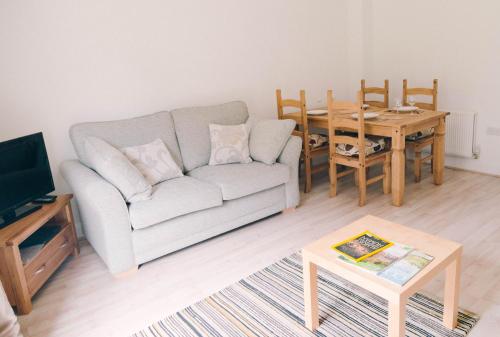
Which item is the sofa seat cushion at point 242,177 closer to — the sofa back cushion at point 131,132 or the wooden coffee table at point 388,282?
the sofa back cushion at point 131,132

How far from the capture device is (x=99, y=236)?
2.68 m

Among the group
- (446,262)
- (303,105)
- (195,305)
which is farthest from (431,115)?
(195,305)

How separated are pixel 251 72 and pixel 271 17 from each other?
0.61m

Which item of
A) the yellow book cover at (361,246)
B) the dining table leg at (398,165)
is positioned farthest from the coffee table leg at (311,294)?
the dining table leg at (398,165)

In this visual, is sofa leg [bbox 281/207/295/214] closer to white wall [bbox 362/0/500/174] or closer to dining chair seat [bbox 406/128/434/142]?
dining chair seat [bbox 406/128/434/142]

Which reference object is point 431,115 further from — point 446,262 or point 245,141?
point 446,262

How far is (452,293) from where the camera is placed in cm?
189

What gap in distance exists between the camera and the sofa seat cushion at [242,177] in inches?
118

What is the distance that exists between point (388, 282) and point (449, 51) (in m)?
3.25

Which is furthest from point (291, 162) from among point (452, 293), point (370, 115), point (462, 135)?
point (462, 135)

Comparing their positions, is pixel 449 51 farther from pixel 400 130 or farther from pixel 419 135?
pixel 400 130

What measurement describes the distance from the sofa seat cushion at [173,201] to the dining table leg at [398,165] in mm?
1493

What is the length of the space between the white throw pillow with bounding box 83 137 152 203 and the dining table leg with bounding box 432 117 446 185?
260cm

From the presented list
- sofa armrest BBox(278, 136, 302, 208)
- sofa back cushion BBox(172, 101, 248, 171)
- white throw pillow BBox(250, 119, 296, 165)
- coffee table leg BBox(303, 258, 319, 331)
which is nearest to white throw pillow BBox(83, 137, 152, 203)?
sofa back cushion BBox(172, 101, 248, 171)
